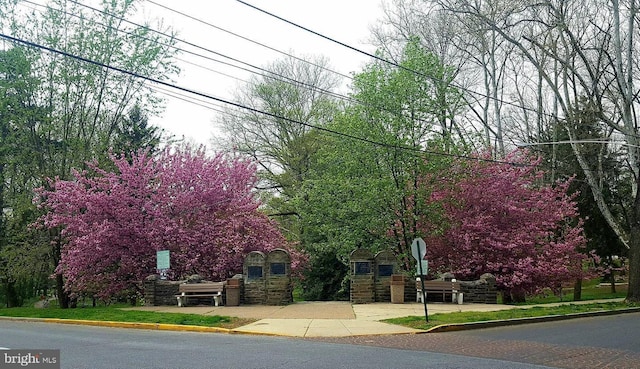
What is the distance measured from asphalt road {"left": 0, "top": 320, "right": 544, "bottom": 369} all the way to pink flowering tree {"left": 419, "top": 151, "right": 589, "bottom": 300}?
1282 cm

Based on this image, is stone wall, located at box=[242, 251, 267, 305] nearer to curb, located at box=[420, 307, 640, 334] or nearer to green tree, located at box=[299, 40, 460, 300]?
green tree, located at box=[299, 40, 460, 300]

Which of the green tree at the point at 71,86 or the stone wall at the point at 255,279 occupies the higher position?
the green tree at the point at 71,86

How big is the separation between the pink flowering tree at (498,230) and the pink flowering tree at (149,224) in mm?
7437

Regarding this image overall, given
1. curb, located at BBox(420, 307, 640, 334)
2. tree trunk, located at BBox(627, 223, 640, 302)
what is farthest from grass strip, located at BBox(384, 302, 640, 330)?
tree trunk, located at BBox(627, 223, 640, 302)

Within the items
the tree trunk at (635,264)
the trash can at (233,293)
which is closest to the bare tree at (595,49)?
the tree trunk at (635,264)

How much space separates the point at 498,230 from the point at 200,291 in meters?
12.2

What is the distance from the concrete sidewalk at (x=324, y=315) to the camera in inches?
561

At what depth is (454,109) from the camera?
93.1 ft

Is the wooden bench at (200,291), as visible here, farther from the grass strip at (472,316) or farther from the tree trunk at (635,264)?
the tree trunk at (635,264)

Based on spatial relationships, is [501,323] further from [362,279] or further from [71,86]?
[71,86]

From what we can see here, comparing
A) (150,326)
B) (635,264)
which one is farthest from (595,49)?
(150,326)

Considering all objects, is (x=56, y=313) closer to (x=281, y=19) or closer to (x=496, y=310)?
(x=281, y=19)

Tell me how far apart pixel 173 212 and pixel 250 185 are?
4392 millimetres

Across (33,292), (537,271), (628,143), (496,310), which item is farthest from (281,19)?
(33,292)
